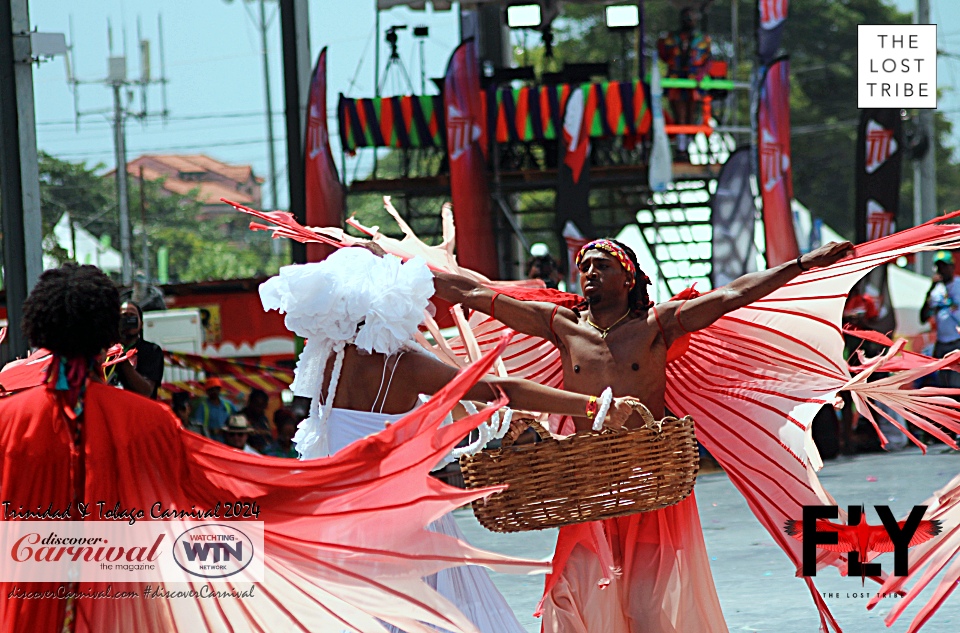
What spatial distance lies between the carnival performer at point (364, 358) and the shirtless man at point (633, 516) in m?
0.50

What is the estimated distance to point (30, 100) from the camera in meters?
10.2

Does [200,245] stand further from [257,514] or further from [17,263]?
[257,514]

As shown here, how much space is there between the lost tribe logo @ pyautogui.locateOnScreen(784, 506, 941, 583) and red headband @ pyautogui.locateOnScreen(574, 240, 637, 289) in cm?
136

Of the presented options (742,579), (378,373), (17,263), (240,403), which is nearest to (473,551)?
(378,373)

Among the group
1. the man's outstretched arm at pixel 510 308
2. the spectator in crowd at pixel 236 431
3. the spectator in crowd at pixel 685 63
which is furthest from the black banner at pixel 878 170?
the man's outstretched arm at pixel 510 308

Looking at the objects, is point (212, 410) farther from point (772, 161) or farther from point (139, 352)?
point (772, 161)

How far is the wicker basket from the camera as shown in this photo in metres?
4.54

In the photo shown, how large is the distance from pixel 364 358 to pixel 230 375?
822cm

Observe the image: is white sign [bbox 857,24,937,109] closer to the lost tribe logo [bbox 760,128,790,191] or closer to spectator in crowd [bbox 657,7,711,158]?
the lost tribe logo [bbox 760,128,790,191]

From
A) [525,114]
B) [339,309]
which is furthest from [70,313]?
[525,114]

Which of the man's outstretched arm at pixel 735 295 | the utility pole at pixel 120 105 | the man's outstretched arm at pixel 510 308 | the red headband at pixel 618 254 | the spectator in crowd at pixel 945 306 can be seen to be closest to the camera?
the man's outstretched arm at pixel 735 295

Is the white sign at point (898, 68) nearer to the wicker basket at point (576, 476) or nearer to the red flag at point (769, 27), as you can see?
the red flag at point (769, 27)

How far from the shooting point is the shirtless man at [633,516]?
501 centimetres

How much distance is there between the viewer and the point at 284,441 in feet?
40.5
